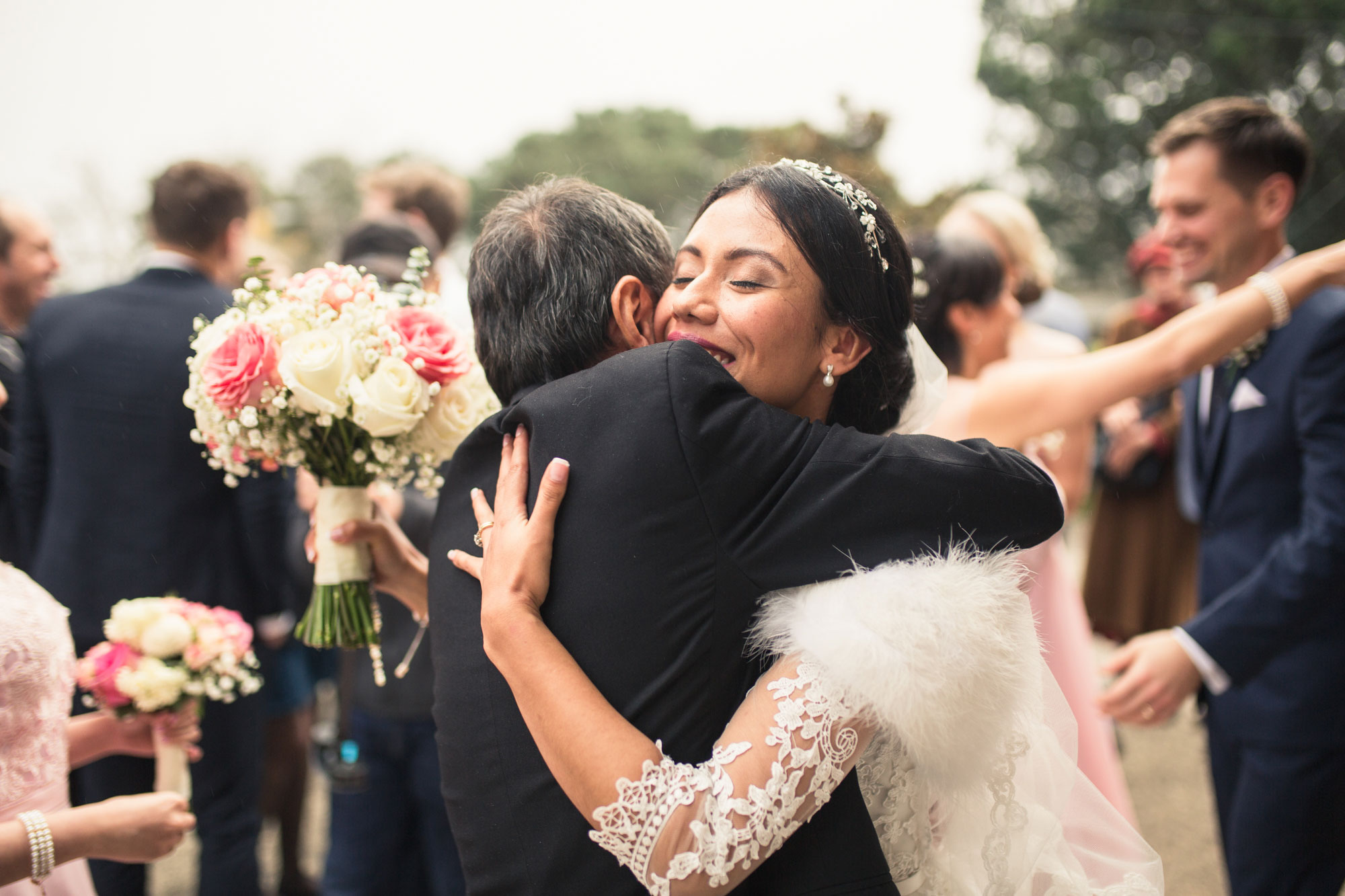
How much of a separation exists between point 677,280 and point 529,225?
0.31 metres

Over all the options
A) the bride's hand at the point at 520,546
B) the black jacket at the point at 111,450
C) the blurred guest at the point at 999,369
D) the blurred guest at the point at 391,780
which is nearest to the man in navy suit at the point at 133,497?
the black jacket at the point at 111,450

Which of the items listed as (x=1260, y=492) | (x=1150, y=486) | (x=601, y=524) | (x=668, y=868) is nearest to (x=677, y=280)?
(x=601, y=524)

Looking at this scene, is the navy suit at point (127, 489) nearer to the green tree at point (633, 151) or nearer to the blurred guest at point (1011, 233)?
the blurred guest at point (1011, 233)

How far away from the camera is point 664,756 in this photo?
146cm

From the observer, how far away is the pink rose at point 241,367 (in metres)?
2.02

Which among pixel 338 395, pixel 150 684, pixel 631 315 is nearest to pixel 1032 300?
pixel 631 315

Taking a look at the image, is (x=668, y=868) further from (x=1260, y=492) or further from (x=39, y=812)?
(x=1260, y=492)

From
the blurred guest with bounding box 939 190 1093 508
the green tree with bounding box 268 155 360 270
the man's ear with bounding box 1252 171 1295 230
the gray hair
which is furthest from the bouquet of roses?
the green tree with bounding box 268 155 360 270

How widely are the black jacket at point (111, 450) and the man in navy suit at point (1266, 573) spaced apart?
10.7ft

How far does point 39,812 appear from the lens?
1924 mm

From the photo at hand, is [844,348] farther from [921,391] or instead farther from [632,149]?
[632,149]

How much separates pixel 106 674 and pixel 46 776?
14.9 inches

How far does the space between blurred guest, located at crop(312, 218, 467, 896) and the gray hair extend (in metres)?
1.49

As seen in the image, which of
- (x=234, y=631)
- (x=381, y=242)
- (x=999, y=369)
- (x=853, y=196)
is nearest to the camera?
(x=853, y=196)
